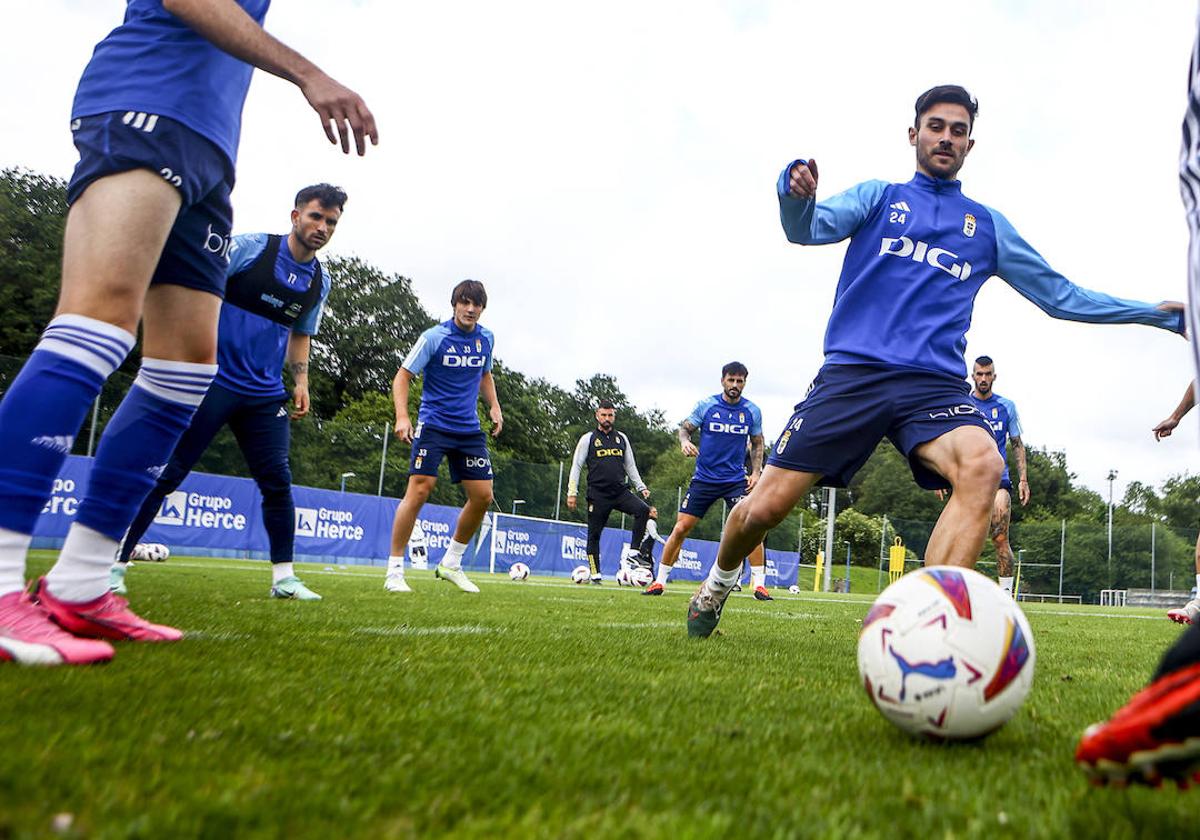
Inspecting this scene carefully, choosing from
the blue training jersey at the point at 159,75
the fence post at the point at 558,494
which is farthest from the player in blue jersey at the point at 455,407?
the fence post at the point at 558,494

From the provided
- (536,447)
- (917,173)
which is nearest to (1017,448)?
(917,173)

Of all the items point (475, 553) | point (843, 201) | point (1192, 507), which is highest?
point (1192, 507)

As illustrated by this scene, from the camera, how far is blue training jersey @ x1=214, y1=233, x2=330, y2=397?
5461 millimetres

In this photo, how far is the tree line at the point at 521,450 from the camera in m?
21.7

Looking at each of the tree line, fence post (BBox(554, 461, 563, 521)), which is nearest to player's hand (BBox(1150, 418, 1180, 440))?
the tree line

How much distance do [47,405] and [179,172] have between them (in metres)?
0.75

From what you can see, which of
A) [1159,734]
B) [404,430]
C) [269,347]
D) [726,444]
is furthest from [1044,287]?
[726,444]

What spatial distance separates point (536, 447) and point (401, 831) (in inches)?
2505

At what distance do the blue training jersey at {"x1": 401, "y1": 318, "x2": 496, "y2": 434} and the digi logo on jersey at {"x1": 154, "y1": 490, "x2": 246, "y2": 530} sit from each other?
9.30 m

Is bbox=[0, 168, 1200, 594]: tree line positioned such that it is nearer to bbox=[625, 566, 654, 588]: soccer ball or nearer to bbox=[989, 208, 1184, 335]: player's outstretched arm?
bbox=[625, 566, 654, 588]: soccer ball

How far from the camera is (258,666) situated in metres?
2.53

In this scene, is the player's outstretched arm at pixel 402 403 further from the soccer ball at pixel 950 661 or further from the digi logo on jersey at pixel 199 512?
the digi logo on jersey at pixel 199 512

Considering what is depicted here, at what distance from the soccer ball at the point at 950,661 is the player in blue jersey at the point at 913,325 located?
4.77 ft

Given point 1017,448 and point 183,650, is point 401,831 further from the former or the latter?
point 1017,448
